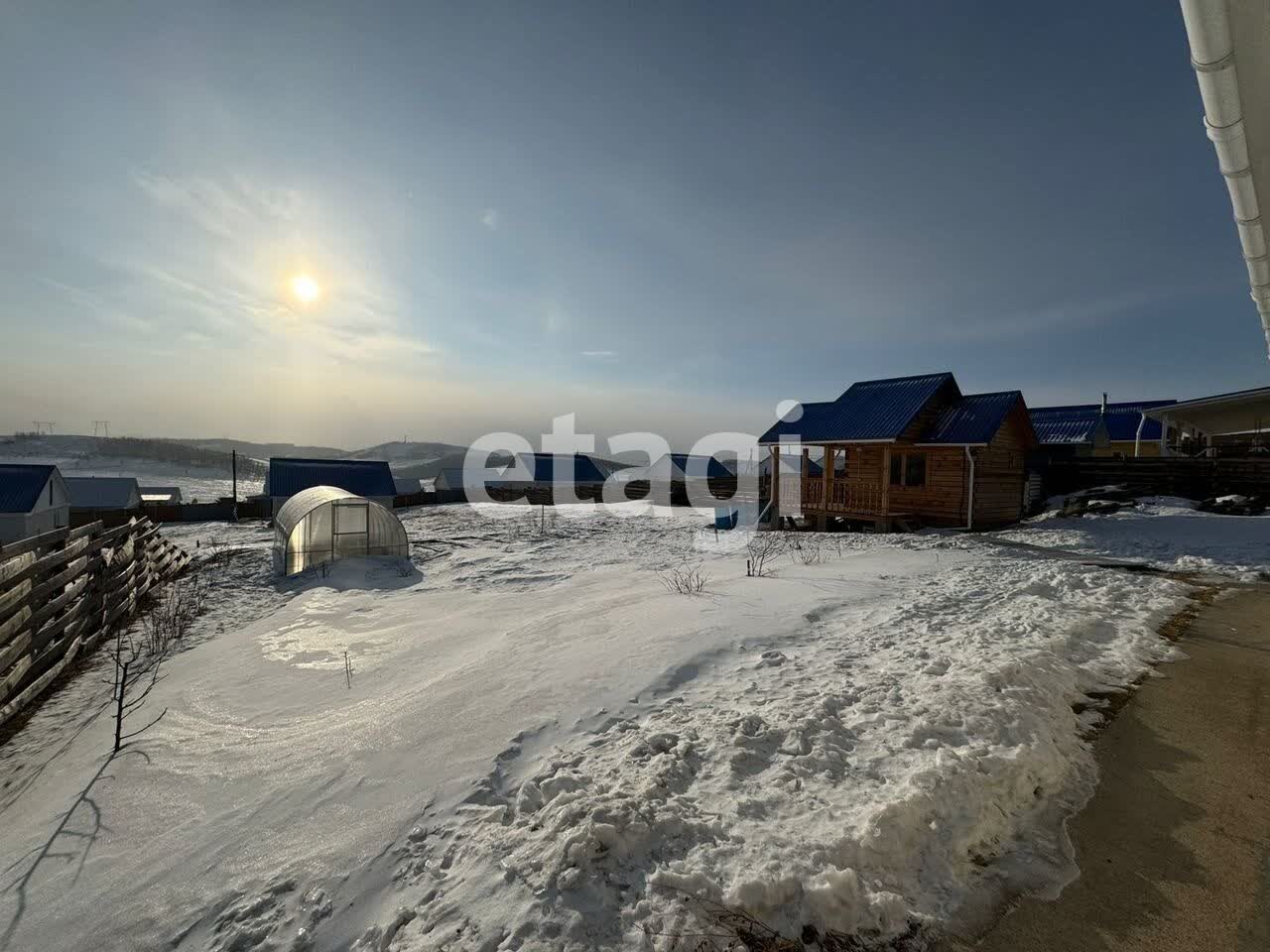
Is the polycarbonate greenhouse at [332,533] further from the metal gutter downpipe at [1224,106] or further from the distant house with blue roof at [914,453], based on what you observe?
the metal gutter downpipe at [1224,106]

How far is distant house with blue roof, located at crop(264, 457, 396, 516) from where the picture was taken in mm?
31391

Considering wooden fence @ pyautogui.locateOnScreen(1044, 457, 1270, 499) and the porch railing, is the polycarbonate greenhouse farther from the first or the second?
wooden fence @ pyautogui.locateOnScreen(1044, 457, 1270, 499)

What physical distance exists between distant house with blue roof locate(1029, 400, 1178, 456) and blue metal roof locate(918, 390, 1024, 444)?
11.8 metres

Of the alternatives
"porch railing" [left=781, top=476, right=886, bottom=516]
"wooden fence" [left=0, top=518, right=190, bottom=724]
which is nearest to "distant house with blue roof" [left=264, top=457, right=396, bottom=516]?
"wooden fence" [left=0, top=518, right=190, bottom=724]

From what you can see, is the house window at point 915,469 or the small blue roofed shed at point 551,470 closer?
the house window at point 915,469

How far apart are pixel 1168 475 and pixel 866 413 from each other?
10504 millimetres

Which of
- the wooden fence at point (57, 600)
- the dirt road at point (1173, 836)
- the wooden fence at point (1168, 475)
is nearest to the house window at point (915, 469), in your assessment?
the wooden fence at point (1168, 475)

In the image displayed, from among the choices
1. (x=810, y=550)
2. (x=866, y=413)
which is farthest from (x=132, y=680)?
(x=866, y=413)

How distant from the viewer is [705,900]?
8.48 feet

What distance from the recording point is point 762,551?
473 inches

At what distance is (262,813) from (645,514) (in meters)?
22.8

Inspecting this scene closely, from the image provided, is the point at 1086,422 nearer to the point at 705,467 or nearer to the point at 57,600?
the point at 705,467

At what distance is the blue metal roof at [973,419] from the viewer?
16578mm

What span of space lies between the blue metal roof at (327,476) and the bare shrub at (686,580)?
26.6 meters
